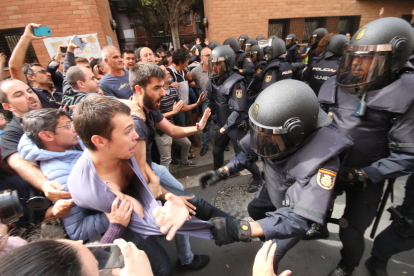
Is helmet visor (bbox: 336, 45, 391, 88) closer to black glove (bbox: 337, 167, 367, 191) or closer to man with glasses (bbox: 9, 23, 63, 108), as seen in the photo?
black glove (bbox: 337, 167, 367, 191)

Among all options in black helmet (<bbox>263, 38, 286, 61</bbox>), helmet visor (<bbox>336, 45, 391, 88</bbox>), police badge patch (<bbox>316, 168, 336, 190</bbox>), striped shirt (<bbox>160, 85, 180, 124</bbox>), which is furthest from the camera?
black helmet (<bbox>263, 38, 286, 61</bbox>)

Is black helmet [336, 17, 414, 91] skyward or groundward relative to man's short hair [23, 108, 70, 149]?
skyward

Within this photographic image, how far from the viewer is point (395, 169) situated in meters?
1.48

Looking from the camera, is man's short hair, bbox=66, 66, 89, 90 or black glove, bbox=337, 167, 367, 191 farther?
man's short hair, bbox=66, 66, 89, 90

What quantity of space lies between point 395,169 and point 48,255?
2139 mm

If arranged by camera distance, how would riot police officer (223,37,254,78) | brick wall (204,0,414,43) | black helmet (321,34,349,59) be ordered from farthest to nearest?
1. brick wall (204,0,414,43)
2. riot police officer (223,37,254,78)
3. black helmet (321,34,349,59)

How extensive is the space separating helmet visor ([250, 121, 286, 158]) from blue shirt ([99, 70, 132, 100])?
244 cm

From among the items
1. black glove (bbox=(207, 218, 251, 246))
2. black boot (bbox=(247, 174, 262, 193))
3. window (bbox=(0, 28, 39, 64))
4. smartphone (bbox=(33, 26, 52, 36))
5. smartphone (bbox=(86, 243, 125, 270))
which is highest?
window (bbox=(0, 28, 39, 64))

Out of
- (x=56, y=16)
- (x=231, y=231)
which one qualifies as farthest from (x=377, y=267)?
(x=56, y=16)

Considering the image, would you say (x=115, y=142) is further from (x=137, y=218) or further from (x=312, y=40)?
(x=312, y=40)

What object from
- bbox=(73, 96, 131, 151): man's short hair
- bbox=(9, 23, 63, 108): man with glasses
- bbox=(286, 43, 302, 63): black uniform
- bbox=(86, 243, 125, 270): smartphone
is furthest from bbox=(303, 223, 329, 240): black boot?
bbox=(286, 43, 302, 63): black uniform

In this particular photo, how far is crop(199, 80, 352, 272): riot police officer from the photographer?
1197 mm

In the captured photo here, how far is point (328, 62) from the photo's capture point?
12.5 ft

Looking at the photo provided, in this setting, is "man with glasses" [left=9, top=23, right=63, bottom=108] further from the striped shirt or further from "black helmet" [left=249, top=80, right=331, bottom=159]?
"black helmet" [left=249, top=80, right=331, bottom=159]
